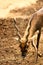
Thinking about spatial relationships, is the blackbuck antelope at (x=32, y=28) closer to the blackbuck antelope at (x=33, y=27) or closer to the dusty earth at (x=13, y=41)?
the blackbuck antelope at (x=33, y=27)

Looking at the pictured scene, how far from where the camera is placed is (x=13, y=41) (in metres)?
6.06

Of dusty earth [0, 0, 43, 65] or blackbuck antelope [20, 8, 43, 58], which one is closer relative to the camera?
blackbuck antelope [20, 8, 43, 58]

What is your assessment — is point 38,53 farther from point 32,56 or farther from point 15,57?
point 15,57

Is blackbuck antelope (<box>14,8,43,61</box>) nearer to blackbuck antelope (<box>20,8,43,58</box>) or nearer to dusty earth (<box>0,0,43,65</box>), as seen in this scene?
blackbuck antelope (<box>20,8,43,58</box>)

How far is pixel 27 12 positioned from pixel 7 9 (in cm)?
100

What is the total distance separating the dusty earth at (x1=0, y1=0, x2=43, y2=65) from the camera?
5191mm

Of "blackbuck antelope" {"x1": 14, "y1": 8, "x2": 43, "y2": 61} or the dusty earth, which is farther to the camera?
the dusty earth

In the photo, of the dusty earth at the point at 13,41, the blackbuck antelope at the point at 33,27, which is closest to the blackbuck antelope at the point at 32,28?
the blackbuck antelope at the point at 33,27

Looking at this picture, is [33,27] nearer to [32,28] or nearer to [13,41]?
[32,28]

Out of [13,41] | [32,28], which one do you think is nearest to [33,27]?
[32,28]

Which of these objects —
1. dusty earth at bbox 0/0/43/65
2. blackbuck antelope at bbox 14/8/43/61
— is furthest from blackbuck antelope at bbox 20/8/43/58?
dusty earth at bbox 0/0/43/65

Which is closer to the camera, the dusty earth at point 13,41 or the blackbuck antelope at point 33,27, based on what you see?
the blackbuck antelope at point 33,27

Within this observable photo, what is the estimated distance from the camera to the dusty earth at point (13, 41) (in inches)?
204

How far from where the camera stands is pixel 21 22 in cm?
705
